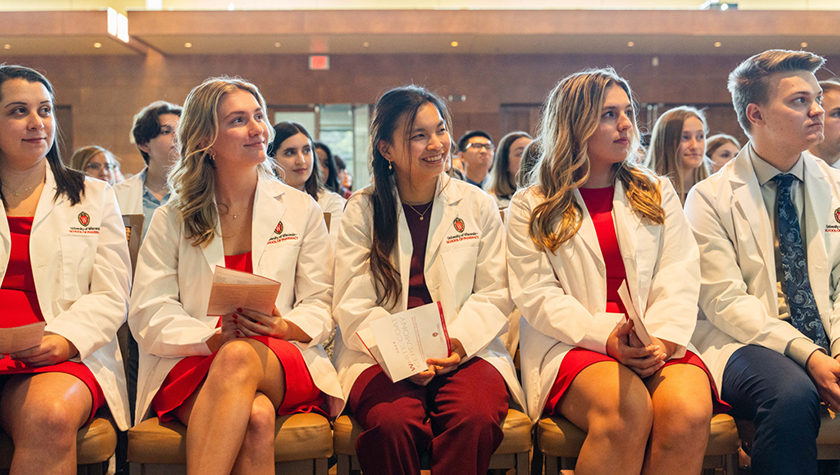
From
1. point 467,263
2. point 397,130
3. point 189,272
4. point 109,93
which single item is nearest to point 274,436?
point 189,272

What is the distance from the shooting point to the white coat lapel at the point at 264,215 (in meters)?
2.29

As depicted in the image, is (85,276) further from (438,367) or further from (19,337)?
(438,367)

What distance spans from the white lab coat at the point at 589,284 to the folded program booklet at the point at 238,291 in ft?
2.90

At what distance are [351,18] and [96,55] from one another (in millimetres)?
4519

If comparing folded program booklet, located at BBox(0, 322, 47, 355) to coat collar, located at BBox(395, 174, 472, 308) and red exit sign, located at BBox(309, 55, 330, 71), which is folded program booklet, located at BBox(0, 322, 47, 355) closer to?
coat collar, located at BBox(395, 174, 472, 308)

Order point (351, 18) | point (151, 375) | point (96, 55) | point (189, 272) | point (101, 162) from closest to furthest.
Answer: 1. point (151, 375)
2. point (189, 272)
3. point (101, 162)
4. point (351, 18)
5. point (96, 55)

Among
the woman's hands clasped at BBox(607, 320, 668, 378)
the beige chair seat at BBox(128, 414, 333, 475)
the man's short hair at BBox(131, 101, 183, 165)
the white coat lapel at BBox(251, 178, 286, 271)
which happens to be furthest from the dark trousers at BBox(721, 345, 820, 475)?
the man's short hair at BBox(131, 101, 183, 165)

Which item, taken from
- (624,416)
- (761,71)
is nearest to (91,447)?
(624,416)

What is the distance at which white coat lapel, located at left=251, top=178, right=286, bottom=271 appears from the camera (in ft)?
7.53

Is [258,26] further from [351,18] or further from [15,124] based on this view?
[15,124]

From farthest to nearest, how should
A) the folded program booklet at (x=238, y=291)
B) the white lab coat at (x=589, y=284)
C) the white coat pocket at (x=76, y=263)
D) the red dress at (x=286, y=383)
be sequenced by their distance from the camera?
the white coat pocket at (x=76, y=263) → the white lab coat at (x=589, y=284) → the red dress at (x=286, y=383) → the folded program booklet at (x=238, y=291)

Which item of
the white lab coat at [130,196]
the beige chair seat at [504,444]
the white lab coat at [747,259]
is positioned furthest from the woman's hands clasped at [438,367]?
the white lab coat at [130,196]

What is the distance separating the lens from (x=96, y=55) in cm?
1056

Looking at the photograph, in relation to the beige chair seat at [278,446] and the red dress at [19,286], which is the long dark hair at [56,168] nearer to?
the red dress at [19,286]
